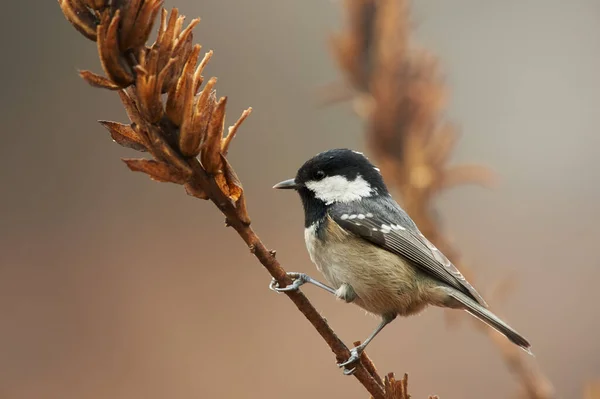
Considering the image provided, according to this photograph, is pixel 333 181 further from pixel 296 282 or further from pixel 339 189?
pixel 296 282

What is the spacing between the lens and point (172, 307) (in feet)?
7.39

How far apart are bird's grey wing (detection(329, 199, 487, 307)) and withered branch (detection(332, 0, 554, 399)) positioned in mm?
382

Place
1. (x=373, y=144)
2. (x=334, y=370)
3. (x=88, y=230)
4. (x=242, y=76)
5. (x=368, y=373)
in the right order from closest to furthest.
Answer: (x=368, y=373)
(x=373, y=144)
(x=334, y=370)
(x=88, y=230)
(x=242, y=76)

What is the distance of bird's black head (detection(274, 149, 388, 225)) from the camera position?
5.00 feet

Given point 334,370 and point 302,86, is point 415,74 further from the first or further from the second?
point 302,86

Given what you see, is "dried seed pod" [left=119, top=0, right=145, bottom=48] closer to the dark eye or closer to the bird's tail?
the bird's tail

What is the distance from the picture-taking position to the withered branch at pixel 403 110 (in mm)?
1034

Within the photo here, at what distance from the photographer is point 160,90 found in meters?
0.61

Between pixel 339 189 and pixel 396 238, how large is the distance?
186 mm

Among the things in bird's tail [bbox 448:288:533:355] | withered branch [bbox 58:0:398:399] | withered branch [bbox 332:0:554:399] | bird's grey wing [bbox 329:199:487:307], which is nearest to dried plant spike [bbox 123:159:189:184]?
withered branch [bbox 58:0:398:399]

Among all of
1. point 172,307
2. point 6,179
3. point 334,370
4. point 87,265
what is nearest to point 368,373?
point 334,370

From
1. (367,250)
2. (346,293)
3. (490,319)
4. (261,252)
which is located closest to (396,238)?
(367,250)

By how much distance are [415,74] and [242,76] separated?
2138 millimetres

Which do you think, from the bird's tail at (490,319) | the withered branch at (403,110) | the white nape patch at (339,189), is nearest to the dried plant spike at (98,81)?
the withered branch at (403,110)
